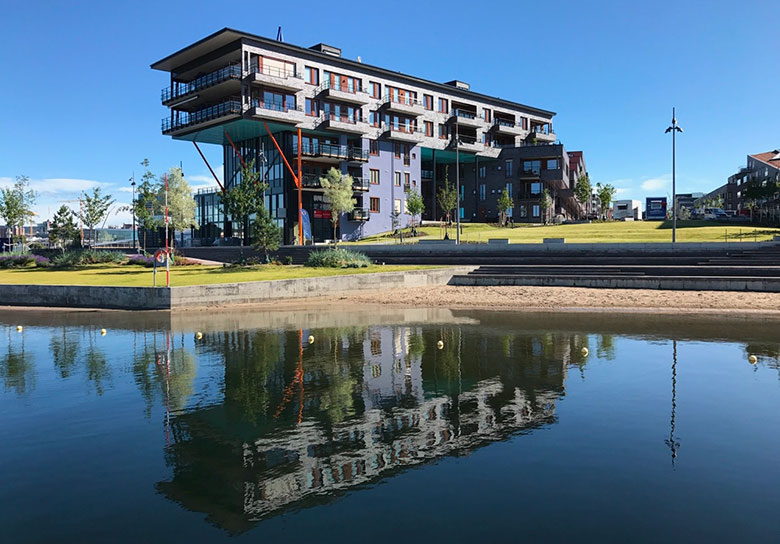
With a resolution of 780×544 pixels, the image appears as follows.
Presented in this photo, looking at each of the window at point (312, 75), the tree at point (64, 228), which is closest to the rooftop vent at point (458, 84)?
the window at point (312, 75)

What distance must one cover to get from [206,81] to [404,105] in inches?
931

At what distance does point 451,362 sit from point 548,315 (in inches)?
411

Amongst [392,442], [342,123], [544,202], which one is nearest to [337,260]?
[342,123]

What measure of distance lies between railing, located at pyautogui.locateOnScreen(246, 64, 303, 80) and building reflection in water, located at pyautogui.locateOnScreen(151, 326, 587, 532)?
43.2m

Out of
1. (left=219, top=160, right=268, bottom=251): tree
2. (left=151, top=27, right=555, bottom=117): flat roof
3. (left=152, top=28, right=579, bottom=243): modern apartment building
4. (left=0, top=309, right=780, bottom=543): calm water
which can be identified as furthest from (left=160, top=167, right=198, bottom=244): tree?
(left=0, top=309, right=780, bottom=543): calm water

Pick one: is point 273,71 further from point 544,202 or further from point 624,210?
point 624,210

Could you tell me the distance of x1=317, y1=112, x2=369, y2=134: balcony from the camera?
58688 mm

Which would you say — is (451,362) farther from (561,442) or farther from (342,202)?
(342,202)

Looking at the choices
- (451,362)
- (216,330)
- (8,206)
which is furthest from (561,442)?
(8,206)

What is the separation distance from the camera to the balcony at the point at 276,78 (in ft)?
172

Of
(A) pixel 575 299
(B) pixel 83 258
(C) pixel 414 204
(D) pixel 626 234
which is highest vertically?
(C) pixel 414 204

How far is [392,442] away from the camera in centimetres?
834

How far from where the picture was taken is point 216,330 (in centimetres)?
1969

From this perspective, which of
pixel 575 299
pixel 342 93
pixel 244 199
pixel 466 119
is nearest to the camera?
pixel 575 299
